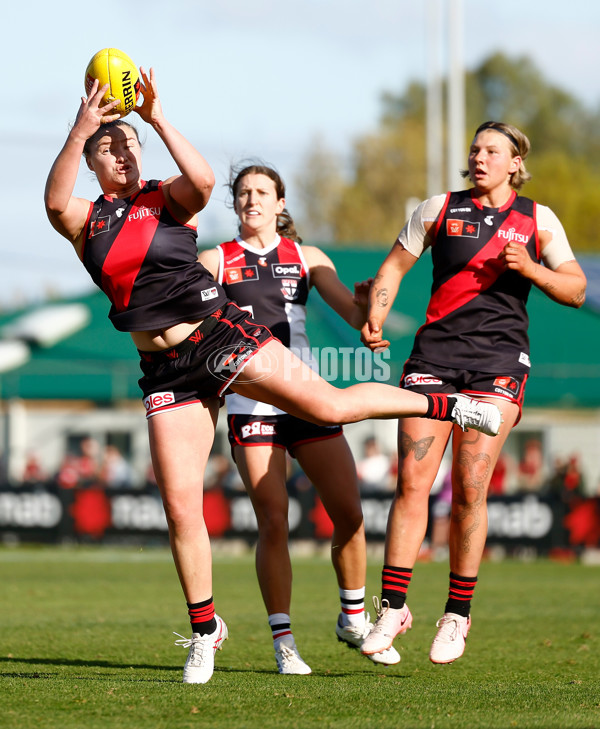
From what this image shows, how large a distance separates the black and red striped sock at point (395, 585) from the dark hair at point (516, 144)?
2206 millimetres

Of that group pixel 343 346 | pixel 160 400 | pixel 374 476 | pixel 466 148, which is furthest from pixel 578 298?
pixel 466 148

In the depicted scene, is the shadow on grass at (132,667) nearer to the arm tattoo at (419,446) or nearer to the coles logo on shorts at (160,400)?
the arm tattoo at (419,446)

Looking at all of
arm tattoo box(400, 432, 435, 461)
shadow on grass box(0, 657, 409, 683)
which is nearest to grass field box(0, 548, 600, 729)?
shadow on grass box(0, 657, 409, 683)

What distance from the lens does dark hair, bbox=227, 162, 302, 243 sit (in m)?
6.58

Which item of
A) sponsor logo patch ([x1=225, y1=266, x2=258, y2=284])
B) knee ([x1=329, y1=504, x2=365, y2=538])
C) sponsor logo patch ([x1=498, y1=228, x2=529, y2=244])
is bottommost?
knee ([x1=329, y1=504, x2=365, y2=538])

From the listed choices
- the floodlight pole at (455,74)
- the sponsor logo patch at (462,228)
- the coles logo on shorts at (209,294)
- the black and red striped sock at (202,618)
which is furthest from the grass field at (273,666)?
the floodlight pole at (455,74)

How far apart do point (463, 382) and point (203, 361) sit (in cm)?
146

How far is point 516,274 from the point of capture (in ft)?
19.7

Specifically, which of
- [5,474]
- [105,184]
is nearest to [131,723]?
[105,184]

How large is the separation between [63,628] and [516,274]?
176 inches

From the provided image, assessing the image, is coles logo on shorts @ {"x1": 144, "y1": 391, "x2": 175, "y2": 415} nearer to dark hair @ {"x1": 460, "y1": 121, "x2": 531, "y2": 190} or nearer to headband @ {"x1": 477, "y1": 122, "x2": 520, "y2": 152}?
dark hair @ {"x1": 460, "y1": 121, "x2": 531, "y2": 190}

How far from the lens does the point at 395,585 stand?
19.5 feet

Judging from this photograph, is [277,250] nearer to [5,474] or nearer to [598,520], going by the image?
Answer: [598,520]

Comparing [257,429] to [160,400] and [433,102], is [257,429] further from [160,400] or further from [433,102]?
[433,102]
